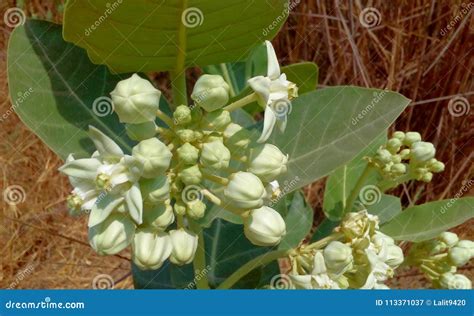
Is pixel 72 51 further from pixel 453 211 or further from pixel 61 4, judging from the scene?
pixel 61 4

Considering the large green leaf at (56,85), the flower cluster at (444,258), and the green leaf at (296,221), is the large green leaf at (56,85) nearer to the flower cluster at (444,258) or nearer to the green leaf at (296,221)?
the green leaf at (296,221)

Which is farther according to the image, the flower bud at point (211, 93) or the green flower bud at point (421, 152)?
the green flower bud at point (421, 152)

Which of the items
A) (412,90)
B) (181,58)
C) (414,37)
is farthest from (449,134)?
(181,58)

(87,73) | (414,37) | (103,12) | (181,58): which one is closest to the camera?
(103,12)
